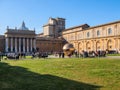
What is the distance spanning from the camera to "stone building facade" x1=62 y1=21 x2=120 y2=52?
69.8m

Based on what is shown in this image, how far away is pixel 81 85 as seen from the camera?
540 inches

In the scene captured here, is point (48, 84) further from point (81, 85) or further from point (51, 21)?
point (51, 21)

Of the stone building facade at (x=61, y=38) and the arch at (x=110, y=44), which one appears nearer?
the arch at (x=110, y=44)

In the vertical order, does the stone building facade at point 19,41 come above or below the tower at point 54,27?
below

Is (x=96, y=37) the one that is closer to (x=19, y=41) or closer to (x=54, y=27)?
(x=19, y=41)

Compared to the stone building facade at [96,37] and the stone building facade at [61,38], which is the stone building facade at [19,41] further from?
the stone building facade at [96,37]

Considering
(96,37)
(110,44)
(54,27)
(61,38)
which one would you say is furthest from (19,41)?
(110,44)

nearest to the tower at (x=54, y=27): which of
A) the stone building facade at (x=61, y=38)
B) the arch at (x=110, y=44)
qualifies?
the stone building facade at (x=61, y=38)

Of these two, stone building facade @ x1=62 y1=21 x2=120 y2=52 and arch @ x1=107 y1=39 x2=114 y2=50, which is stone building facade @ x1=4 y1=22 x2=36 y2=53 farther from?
arch @ x1=107 y1=39 x2=114 y2=50

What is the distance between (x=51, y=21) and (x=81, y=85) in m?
94.3

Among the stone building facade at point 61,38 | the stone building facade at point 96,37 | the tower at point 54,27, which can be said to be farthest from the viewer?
the tower at point 54,27

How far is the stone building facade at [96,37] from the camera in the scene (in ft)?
229

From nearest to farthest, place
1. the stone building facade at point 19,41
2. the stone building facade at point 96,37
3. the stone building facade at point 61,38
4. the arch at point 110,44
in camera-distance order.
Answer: the stone building facade at point 96,37, the arch at point 110,44, the stone building facade at point 61,38, the stone building facade at point 19,41

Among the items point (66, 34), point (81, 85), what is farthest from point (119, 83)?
point (66, 34)
